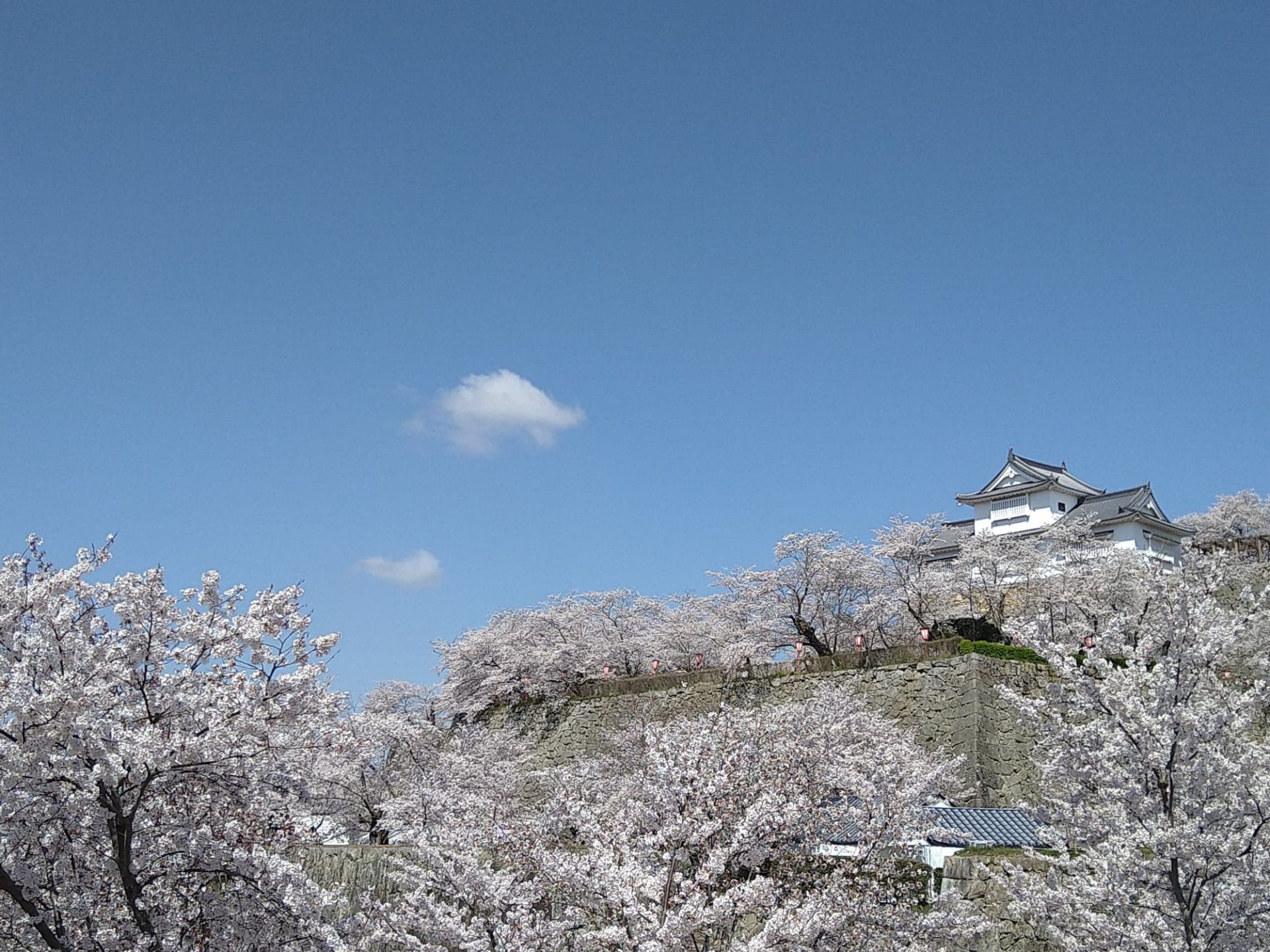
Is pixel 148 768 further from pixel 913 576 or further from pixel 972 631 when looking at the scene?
pixel 913 576

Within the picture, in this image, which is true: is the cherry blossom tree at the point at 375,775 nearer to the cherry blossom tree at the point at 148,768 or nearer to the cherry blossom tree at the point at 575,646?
the cherry blossom tree at the point at 575,646

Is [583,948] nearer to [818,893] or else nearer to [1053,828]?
[818,893]

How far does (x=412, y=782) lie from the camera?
19953mm

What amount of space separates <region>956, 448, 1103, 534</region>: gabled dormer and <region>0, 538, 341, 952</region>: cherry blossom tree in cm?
3269

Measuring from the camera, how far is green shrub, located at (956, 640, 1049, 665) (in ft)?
60.2

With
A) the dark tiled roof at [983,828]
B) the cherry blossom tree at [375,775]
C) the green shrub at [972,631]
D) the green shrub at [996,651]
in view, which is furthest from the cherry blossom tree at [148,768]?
the green shrub at [972,631]

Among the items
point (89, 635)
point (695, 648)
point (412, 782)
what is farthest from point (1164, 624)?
point (695, 648)

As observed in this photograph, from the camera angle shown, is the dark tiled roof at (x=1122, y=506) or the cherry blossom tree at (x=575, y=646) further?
the dark tiled roof at (x=1122, y=506)

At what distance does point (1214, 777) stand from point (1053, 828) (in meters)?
1.16

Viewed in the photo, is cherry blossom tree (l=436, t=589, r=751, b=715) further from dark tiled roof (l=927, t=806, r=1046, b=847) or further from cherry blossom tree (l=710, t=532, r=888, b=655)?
dark tiled roof (l=927, t=806, r=1046, b=847)

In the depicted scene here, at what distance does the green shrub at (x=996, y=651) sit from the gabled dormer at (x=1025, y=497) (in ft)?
57.7

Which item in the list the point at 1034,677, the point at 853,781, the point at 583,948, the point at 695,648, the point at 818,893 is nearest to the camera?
the point at 583,948

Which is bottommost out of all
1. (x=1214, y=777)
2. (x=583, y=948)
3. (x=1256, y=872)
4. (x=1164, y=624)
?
(x=583, y=948)

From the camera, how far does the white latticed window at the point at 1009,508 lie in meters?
36.7
